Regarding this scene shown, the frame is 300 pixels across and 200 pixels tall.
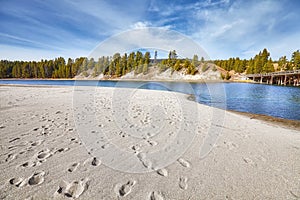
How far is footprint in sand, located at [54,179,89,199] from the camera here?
2242 mm

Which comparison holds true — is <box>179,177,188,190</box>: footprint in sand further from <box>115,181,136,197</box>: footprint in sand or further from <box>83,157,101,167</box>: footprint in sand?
<box>83,157,101,167</box>: footprint in sand

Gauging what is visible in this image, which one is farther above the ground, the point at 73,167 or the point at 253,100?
the point at 253,100

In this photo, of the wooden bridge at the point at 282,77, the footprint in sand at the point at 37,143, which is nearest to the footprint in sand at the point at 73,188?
the footprint in sand at the point at 37,143

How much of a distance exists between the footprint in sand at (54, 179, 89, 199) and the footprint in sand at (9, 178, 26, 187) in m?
0.60

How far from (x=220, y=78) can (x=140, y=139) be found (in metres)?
94.0

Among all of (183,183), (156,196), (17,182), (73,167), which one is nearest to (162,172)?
(183,183)

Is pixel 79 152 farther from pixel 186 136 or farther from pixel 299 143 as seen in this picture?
pixel 299 143

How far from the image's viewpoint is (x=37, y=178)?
253cm

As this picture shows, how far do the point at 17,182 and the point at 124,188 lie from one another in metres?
1.78

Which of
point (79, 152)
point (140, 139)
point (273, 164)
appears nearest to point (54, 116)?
point (79, 152)

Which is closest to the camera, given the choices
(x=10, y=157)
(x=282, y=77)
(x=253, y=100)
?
(x=10, y=157)

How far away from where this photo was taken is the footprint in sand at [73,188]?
7.36 feet

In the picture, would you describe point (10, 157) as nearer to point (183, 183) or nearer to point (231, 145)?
point (183, 183)

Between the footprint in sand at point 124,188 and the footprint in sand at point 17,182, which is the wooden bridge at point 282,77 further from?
A: the footprint in sand at point 17,182
